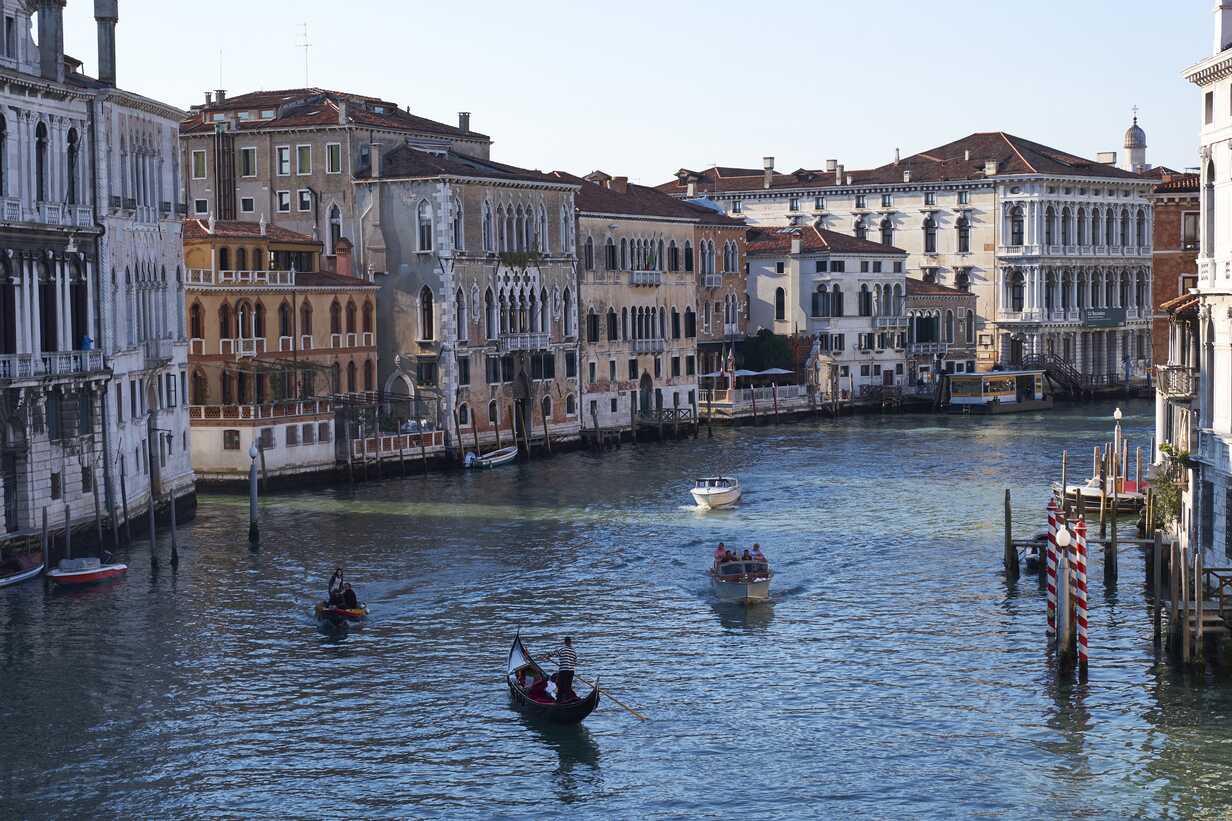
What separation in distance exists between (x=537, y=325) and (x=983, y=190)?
38229 mm

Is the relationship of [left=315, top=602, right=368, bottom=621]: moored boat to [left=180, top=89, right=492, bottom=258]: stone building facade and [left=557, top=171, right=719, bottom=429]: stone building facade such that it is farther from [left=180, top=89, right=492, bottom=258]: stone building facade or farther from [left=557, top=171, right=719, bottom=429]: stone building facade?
[left=557, top=171, right=719, bottom=429]: stone building facade

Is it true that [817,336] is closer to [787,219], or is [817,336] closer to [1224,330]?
[787,219]

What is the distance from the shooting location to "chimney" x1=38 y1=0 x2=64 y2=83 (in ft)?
135

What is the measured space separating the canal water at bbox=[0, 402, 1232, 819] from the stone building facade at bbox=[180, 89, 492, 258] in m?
20.2

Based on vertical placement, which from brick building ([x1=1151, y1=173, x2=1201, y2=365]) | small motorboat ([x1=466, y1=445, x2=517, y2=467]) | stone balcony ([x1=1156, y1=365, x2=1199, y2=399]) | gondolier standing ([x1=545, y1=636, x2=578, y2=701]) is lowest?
gondolier standing ([x1=545, y1=636, x2=578, y2=701])

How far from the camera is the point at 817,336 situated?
298 feet

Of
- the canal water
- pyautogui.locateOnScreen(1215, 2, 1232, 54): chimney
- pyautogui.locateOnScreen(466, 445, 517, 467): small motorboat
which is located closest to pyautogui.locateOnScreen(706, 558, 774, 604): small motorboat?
the canal water

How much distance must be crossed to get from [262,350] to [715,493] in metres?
15.5

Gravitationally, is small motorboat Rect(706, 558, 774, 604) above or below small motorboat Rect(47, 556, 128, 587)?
below

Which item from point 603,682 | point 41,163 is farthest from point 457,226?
point 603,682

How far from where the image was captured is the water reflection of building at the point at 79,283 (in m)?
39.5

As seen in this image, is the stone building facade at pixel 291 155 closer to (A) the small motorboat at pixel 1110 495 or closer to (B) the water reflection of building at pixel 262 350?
(B) the water reflection of building at pixel 262 350

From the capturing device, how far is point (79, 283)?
4303cm

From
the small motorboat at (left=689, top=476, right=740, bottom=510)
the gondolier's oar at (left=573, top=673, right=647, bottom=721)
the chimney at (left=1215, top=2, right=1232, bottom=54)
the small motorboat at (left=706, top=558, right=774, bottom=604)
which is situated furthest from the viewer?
the small motorboat at (left=689, top=476, right=740, bottom=510)
